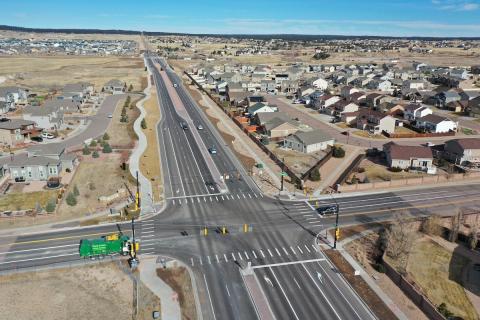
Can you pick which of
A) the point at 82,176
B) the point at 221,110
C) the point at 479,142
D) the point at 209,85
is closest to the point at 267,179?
the point at 82,176

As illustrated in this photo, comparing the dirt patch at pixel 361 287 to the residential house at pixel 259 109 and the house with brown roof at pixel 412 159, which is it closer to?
the house with brown roof at pixel 412 159

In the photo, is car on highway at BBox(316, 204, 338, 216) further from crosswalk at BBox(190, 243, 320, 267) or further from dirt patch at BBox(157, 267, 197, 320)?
dirt patch at BBox(157, 267, 197, 320)

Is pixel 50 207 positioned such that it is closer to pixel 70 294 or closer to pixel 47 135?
pixel 70 294

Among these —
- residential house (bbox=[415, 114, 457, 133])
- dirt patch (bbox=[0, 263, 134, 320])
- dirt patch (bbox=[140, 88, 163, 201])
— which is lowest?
dirt patch (bbox=[0, 263, 134, 320])

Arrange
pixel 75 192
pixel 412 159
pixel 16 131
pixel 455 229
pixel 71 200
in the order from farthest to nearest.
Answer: pixel 16 131
pixel 412 159
pixel 75 192
pixel 71 200
pixel 455 229

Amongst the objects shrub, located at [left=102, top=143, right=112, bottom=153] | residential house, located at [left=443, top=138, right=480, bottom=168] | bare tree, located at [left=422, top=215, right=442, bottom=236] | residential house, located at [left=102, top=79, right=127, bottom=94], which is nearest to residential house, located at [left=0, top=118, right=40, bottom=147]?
shrub, located at [left=102, top=143, right=112, bottom=153]

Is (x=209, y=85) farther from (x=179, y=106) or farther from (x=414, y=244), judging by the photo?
(x=414, y=244)

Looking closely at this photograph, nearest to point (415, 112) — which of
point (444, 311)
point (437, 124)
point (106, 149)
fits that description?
point (437, 124)
